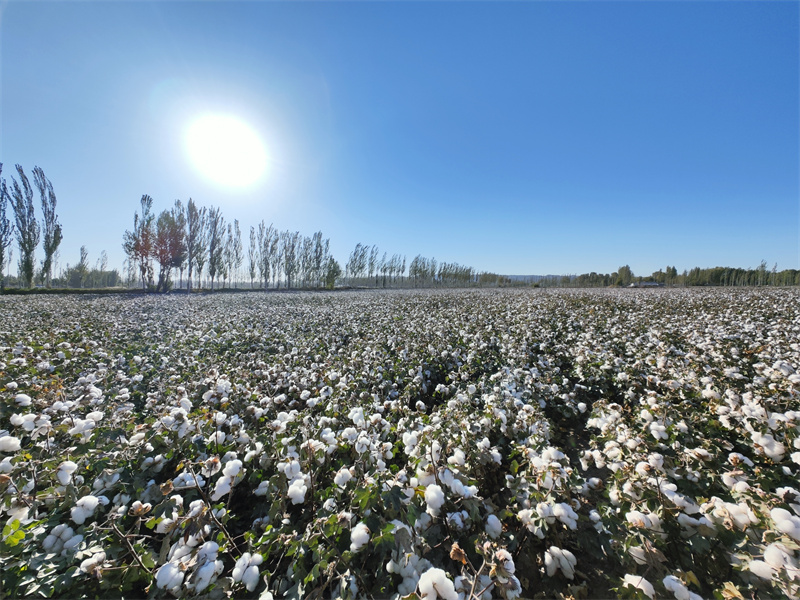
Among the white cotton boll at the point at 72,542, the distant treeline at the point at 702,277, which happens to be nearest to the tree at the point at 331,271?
the distant treeline at the point at 702,277

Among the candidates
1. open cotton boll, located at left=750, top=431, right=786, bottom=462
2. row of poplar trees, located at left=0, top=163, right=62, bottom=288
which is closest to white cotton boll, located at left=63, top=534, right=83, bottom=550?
open cotton boll, located at left=750, top=431, right=786, bottom=462

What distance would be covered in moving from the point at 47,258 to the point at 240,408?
4850cm

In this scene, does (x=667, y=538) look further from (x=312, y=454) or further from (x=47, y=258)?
(x=47, y=258)

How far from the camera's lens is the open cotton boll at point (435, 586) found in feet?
4.01

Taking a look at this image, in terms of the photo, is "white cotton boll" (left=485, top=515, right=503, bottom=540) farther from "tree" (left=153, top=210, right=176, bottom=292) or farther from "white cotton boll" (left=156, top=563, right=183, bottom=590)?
"tree" (left=153, top=210, right=176, bottom=292)

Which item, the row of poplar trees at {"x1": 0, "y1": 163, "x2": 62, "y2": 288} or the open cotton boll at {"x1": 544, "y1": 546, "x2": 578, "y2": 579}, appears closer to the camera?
the open cotton boll at {"x1": 544, "y1": 546, "x2": 578, "y2": 579}

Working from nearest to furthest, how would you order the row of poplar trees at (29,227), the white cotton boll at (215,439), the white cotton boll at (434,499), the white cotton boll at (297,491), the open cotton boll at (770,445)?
the white cotton boll at (434,499) → the white cotton boll at (297,491) → the open cotton boll at (770,445) → the white cotton boll at (215,439) → the row of poplar trees at (29,227)

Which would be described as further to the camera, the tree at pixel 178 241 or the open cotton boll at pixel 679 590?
the tree at pixel 178 241

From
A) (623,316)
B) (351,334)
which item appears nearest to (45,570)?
(351,334)

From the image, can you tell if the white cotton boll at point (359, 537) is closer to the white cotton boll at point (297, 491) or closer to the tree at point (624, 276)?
the white cotton boll at point (297, 491)

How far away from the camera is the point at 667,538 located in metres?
1.90

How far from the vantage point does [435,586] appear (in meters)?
1.24

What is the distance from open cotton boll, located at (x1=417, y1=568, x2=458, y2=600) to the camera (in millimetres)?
1222

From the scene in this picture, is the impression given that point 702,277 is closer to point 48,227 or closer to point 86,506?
point 86,506
